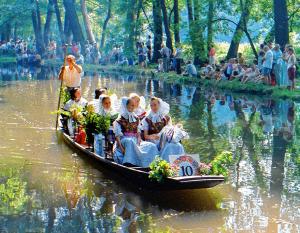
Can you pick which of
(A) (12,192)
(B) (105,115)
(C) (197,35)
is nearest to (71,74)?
(B) (105,115)

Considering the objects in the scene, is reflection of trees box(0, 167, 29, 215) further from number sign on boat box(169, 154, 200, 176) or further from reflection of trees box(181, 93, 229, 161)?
reflection of trees box(181, 93, 229, 161)

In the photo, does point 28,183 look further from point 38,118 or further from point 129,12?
point 129,12

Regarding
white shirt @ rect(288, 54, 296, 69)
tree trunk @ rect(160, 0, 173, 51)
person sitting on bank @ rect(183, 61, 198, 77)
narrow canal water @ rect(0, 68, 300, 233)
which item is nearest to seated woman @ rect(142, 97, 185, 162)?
narrow canal water @ rect(0, 68, 300, 233)

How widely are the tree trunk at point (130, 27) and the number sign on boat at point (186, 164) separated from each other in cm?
3231

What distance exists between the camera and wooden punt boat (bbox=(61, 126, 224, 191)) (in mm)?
10227

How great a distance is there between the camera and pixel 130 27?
43188mm

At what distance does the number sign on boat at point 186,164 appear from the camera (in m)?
10.7

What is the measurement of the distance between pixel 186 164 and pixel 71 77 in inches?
313

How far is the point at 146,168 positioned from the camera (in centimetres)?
1131

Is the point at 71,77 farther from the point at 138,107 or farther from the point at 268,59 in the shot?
the point at 268,59

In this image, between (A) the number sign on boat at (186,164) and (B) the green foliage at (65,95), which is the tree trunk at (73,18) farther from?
(A) the number sign on boat at (186,164)

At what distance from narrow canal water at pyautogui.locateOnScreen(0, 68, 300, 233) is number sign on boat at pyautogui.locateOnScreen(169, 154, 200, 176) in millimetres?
483

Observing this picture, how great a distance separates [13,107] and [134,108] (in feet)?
34.6

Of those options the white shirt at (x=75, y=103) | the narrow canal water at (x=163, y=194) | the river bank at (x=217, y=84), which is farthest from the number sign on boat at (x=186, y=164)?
the river bank at (x=217, y=84)
